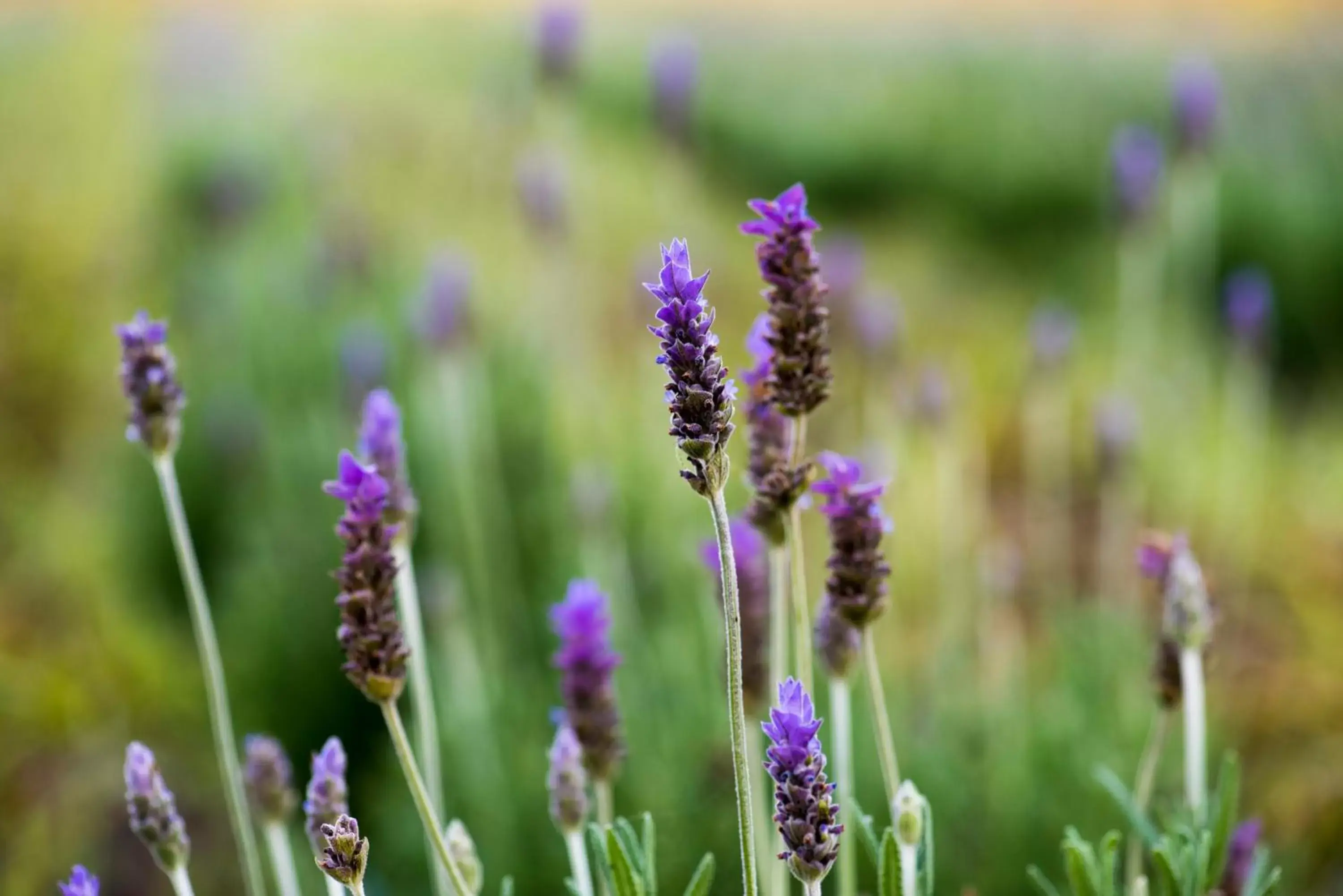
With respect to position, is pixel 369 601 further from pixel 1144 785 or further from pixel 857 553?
pixel 1144 785

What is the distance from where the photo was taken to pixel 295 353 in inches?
148

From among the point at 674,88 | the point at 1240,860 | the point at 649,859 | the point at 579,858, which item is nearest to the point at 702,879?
the point at 649,859

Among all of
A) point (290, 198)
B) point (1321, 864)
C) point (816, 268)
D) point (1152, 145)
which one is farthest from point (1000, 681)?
point (290, 198)

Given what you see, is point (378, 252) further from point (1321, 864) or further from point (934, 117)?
point (934, 117)

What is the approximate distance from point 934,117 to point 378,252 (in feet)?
12.4

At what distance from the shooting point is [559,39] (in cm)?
245

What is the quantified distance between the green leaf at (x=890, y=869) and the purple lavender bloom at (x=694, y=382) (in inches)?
13.3

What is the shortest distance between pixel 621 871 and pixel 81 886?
366 millimetres

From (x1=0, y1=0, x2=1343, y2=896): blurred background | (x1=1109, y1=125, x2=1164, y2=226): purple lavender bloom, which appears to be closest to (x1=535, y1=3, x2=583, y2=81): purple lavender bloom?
(x1=0, y1=0, x2=1343, y2=896): blurred background

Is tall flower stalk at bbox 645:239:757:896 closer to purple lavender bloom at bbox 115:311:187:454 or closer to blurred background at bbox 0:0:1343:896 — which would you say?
purple lavender bloom at bbox 115:311:187:454

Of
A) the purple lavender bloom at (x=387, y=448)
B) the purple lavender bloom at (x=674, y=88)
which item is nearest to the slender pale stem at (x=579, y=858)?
the purple lavender bloom at (x=387, y=448)

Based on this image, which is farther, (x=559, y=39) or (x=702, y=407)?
(x=559, y=39)

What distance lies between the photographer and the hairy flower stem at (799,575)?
40.6 inches

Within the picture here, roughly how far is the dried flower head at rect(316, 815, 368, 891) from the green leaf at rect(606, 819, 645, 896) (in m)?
0.18
